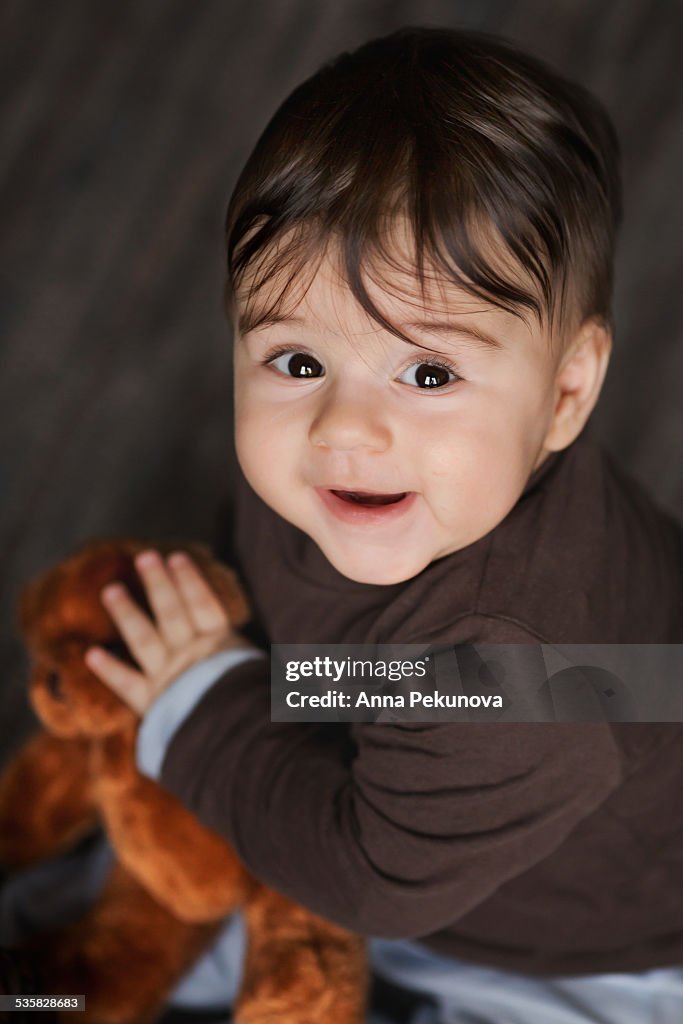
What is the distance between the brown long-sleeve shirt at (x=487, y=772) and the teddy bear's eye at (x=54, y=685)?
0.31 ft

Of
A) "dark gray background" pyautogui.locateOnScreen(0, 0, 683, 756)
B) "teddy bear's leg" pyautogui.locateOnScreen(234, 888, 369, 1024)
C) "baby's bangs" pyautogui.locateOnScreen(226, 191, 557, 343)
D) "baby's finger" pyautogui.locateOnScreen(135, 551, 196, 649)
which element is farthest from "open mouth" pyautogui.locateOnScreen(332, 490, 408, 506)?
"dark gray background" pyautogui.locateOnScreen(0, 0, 683, 756)

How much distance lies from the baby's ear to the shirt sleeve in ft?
0.48

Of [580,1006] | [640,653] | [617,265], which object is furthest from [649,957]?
[617,265]

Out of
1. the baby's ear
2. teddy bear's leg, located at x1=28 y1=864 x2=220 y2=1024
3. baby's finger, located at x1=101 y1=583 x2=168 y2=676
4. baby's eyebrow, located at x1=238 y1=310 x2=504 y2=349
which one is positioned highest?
baby's eyebrow, located at x1=238 y1=310 x2=504 y2=349

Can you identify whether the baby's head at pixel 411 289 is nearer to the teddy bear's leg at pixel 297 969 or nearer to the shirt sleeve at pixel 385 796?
the shirt sleeve at pixel 385 796

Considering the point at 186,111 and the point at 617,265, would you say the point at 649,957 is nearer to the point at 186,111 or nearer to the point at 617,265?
the point at 617,265

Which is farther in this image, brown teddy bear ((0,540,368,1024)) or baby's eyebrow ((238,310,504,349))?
brown teddy bear ((0,540,368,1024))

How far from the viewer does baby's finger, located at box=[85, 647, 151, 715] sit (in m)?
0.74

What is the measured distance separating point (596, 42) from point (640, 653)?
36.2 inches

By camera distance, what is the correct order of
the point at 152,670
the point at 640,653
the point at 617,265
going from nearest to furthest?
the point at 640,653 → the point at 152,670 → the point at 617,265

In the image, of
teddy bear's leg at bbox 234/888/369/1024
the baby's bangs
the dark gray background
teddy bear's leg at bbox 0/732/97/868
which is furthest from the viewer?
the dark gray background

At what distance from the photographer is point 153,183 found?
48.7 inches

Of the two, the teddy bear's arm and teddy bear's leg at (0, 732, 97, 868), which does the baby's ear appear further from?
teddy bear's leg at (0, 732, 97, 868)

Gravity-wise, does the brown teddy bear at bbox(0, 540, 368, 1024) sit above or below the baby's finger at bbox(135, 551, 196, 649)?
below
